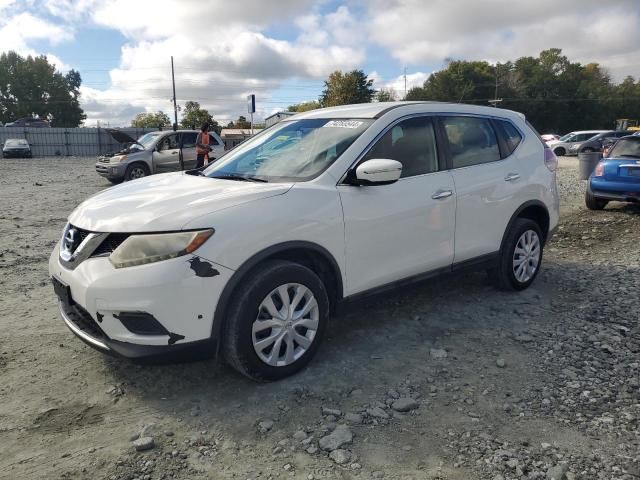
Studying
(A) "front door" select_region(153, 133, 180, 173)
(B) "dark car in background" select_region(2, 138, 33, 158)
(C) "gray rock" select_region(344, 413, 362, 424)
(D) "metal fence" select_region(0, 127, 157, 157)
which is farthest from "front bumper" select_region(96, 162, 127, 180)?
(D) "metal fence" select_region(0, 127, 157, 157)

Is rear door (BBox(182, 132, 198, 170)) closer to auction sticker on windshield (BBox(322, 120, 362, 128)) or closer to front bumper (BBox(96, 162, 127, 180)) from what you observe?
front bumper (BBox(96, 162, 127, 180))

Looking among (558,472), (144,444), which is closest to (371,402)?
(558,472)

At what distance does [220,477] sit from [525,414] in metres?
1.72

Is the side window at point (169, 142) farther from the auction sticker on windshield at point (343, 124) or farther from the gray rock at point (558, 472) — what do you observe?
the gray rock at point (558, 472)

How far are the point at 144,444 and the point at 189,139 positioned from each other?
44.5ft

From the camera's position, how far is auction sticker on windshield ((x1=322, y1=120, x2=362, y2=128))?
3.83 meters

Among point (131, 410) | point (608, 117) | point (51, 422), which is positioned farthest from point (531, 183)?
point (608, 117)

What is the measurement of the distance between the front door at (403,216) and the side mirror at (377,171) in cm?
13

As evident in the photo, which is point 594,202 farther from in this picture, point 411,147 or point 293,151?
point 293,151

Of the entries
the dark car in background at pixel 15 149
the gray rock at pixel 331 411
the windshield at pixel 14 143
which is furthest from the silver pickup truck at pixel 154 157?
the windshield at pixel 14 143

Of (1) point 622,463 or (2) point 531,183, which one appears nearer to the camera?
(1) point 622,463

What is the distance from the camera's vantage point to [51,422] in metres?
2.86

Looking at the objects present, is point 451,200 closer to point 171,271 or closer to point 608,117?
point 171,271

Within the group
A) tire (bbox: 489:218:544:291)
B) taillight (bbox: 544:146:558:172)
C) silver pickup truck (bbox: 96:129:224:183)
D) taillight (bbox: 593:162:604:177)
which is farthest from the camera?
silver pickup truck (bbox: 96:129:224:183)
